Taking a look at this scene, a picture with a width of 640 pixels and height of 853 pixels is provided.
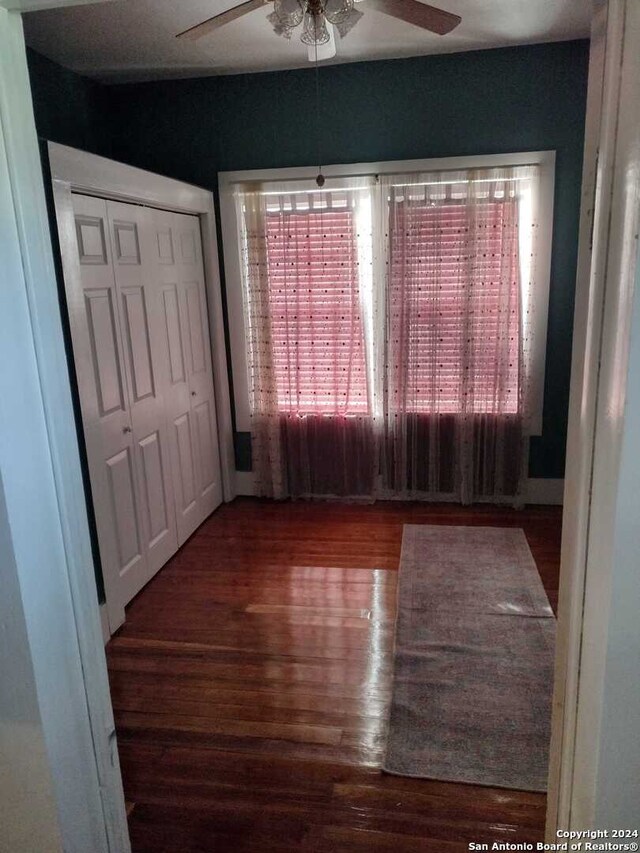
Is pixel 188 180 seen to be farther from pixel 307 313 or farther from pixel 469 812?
pixel 469 812

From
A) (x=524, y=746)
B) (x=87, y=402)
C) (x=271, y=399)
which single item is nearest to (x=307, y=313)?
(x=271, y=399)

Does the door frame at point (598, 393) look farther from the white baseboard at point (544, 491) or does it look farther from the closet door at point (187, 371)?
the white baseboard at point (544, 491)

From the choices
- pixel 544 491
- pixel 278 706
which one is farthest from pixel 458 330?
pixel 278 706

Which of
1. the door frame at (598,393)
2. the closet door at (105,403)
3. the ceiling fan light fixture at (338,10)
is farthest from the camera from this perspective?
the closet door at (105,403)

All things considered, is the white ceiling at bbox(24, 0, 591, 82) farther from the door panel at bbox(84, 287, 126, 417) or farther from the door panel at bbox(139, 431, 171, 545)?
the door panel at bbox(139, 431, 171, 545)

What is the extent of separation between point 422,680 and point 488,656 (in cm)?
32

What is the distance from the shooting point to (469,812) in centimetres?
177

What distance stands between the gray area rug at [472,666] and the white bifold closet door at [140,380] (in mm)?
1345

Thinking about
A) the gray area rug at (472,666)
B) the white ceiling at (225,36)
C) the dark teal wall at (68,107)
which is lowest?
the gray area rug at (472,666)

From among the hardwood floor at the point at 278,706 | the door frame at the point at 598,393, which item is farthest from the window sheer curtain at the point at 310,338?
the door frame at the point at 598,393

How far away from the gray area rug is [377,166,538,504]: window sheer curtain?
0.63m

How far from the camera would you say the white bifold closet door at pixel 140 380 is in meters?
2.62

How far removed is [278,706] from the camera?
88.3 inches

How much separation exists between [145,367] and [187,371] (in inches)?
21.2
